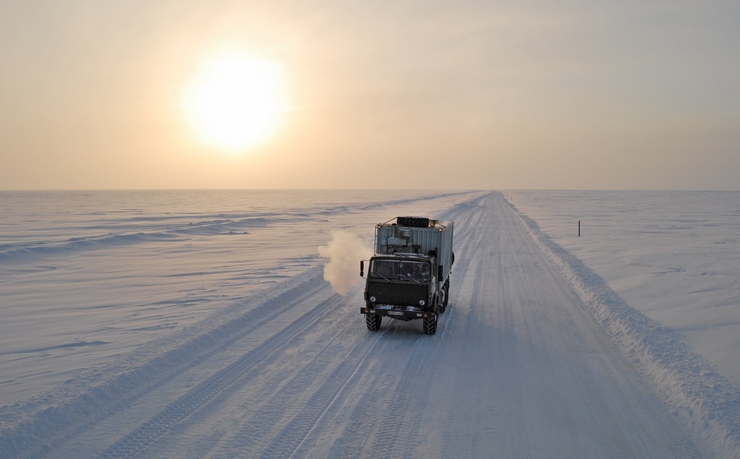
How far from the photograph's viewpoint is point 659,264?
918 inches

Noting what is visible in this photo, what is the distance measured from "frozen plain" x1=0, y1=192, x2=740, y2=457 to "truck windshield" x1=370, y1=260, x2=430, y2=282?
1488mm

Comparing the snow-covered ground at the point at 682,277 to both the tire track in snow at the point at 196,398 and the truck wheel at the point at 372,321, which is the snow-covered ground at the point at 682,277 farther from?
the tire track in snow at the point at 196,398

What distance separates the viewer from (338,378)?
9.88 m

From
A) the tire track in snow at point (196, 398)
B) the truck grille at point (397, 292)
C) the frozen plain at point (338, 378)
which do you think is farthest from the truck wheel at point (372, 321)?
the tire track in snow at point (196, 398)

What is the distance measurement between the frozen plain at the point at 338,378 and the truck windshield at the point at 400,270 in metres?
1.49

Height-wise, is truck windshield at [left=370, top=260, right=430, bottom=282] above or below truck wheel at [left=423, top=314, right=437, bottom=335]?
above

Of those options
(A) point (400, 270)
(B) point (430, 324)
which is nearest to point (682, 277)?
(B) point (430, 324)

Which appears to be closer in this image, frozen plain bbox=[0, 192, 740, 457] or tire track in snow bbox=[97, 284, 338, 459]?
tire track in snow bbox=[97, 284, 338, 459]

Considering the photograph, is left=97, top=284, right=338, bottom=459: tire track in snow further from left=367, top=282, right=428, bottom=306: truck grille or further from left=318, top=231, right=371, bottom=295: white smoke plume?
left=318, top=231, right=371, bottom=295: white smoke plume

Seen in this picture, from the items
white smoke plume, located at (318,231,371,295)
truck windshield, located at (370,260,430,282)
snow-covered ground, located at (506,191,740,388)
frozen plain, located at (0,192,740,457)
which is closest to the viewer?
frozen plain, located at (0,192,740,457)

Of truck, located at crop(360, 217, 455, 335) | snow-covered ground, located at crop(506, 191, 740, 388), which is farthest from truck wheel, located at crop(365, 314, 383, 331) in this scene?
snow-covered ground, located at crop(506, 191, 740, 388)

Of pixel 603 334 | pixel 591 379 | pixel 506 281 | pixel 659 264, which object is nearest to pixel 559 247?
pixel 659 264

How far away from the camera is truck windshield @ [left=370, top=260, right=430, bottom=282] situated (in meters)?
13.5

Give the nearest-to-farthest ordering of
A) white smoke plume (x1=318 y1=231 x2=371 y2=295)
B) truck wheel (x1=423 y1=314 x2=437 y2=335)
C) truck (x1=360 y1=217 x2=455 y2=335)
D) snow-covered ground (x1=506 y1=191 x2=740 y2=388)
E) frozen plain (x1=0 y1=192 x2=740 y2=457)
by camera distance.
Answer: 1. frozen plain (x1=0 y1=192 x2=740 y2=457)
2. snow-covered ground (x1=506 y1=191 x2=740 y2=388)
3. truck wheel (x1=423 y1=314 x2=437 y2=335)
4. truck (x1=360 y1=217 x2=455 y2=335)
5. white smoke plume (x1=318 y1=231 x2=371 y2=295)
